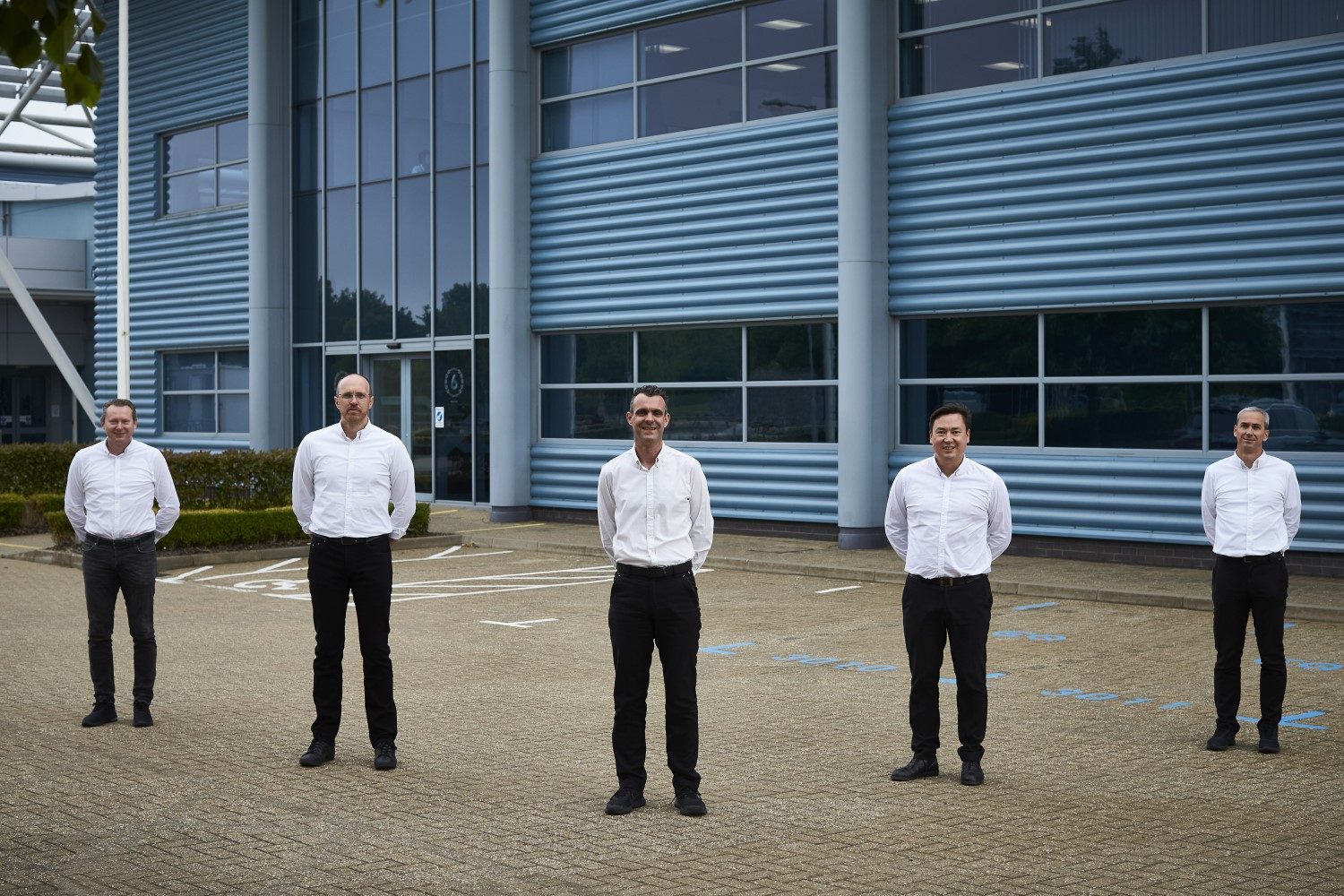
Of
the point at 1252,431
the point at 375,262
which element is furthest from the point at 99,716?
the point at 375,262

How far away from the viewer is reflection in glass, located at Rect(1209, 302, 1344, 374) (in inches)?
620

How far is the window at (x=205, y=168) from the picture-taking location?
1155 inches

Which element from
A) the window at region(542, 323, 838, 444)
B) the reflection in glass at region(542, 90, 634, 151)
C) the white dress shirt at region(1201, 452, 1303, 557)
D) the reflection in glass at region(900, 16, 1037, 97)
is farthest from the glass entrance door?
the white dress shirt at region(1201, 452, 1303, 557)

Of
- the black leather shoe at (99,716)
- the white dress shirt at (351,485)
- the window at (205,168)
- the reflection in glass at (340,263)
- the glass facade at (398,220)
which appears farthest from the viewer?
the window at (205,168)

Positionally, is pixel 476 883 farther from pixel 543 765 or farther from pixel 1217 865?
pixel 1217 865

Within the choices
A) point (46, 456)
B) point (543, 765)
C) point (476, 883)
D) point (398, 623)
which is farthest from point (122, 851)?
point (46, 456)

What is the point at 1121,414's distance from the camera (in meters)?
17.3

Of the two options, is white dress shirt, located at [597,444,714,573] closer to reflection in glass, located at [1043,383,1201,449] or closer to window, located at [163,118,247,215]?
reflection in glass, located at [1043,383,1201,449]

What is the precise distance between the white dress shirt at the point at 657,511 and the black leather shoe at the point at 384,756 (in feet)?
5.39

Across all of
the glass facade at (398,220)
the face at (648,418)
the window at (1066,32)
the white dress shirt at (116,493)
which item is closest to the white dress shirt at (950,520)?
the face at (648,418)

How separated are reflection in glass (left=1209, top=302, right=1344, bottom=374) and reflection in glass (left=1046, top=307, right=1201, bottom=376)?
26 cm

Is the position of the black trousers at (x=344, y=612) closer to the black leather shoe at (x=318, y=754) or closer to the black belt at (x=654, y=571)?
the black leather shoe at (x=318, y=754)

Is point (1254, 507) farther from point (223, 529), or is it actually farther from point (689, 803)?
point (223, 529)

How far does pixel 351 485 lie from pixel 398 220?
731 inches
